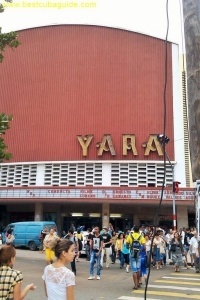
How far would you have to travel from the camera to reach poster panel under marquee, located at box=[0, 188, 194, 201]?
27.7 meters

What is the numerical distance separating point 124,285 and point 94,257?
1701mm

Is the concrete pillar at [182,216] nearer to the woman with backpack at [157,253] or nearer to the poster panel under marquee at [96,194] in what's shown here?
the poster panel under marquee at [96,194]

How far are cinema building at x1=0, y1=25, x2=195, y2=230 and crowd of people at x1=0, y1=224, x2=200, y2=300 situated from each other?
12.5 metres

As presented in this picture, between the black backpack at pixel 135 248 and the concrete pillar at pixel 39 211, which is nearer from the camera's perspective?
the black backpack at pixel 135 248

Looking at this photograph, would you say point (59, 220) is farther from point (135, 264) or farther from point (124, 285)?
point (135, 264)

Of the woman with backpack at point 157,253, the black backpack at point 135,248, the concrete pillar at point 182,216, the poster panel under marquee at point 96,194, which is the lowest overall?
the woman with backpack at point 157,253

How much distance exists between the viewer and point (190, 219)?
31766 millimetres

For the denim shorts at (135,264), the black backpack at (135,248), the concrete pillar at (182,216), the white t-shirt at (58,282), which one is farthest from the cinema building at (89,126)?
the white t-shirt at (58,282)

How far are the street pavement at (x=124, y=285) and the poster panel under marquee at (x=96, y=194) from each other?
13338mm

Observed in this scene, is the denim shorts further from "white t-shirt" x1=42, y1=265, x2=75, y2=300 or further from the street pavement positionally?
"white t-shirt" x1=42, y1=265, x2=75, y2=300

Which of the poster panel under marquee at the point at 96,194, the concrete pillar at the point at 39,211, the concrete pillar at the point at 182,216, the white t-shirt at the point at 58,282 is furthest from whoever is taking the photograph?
the concrete pillar at the point at 39,211

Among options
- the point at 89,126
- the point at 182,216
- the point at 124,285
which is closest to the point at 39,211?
the point at 89,126

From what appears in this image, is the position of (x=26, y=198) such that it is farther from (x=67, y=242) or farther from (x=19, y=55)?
(x=67, y=242)

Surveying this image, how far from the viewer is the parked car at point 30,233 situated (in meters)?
23.9
